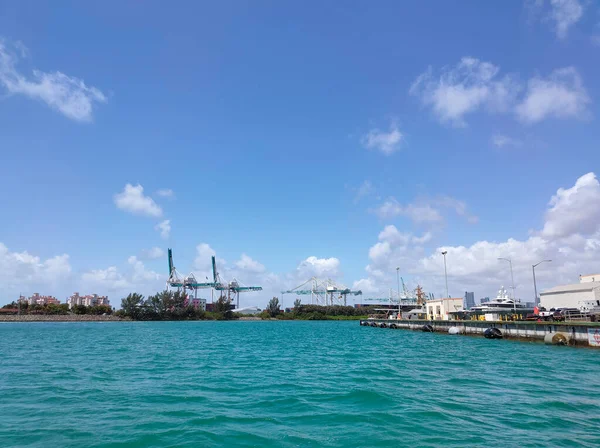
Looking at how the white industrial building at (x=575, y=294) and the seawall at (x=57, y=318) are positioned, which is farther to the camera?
the seawall at (x=57, y=318)

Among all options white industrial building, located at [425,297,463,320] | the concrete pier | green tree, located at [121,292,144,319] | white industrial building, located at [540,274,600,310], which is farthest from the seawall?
white industrial building, located at [540,274,600,310]

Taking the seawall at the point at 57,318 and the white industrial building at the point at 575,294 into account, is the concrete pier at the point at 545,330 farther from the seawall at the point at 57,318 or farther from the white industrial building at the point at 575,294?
the seawall at the point at 57,318

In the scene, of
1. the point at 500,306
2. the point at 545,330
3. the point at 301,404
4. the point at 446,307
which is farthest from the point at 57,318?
the point at 301,404

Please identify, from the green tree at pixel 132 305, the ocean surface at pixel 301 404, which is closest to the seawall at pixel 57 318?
the green tree at pixel 132 305

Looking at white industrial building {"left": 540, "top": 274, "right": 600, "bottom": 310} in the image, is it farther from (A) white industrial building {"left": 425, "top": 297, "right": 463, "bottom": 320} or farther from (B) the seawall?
(B) the seawall

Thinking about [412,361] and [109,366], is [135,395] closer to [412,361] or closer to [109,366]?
[109,366]

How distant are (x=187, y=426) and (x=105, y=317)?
6994 inches

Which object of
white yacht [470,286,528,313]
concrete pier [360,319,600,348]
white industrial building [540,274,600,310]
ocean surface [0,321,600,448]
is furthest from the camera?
white yacht [470,286,528,313]

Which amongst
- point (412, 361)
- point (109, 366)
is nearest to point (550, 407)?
point (412, 361)

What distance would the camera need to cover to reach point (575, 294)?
72062 mm

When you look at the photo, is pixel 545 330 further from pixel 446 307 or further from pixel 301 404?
pixel 446 307

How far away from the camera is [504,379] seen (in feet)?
79.6

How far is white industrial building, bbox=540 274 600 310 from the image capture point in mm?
66750

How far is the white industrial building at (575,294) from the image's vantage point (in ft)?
219
